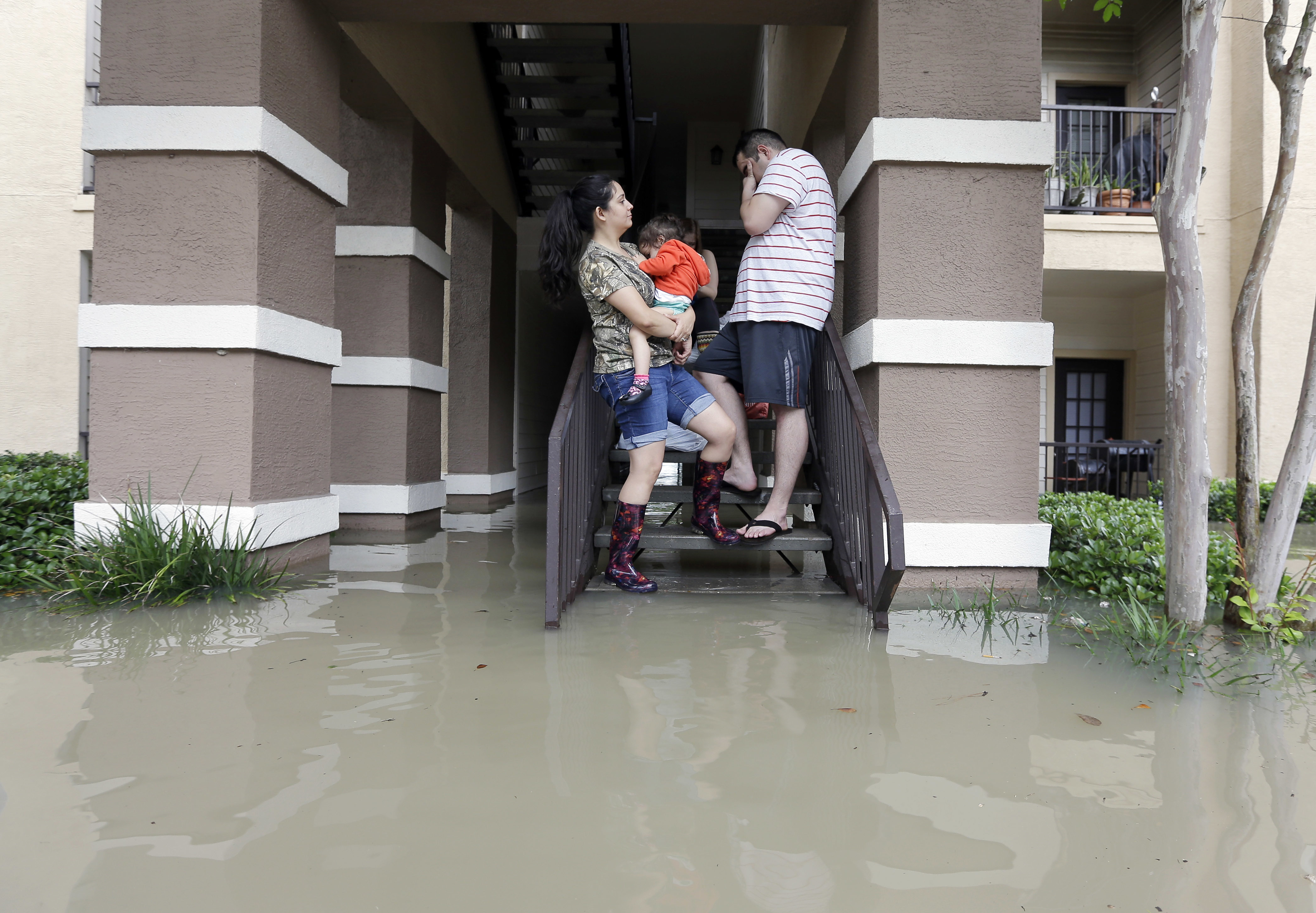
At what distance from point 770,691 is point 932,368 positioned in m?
2.00

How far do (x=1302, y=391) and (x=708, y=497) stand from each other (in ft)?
7.79

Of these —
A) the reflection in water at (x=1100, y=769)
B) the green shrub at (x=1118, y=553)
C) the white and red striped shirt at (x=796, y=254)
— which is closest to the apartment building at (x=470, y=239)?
the white and red striped shirt at (x=796, y=254)

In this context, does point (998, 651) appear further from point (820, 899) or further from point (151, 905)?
point (151, 905)

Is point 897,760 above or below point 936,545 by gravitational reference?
below

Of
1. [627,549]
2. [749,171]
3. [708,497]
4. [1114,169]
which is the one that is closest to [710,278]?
[749,171]

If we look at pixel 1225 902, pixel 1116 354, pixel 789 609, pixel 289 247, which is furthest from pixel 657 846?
pixel 1116 354

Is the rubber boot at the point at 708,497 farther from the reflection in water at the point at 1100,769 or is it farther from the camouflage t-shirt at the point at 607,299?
the reflection in water at the point at 1100,769

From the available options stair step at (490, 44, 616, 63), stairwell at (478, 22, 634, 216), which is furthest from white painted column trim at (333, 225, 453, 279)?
stair step at (490, 44, 616, 63)

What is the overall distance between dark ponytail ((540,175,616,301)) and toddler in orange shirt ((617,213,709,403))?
332 mm

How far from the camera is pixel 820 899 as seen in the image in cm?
138

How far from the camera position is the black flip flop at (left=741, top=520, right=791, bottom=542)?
377 centimetres

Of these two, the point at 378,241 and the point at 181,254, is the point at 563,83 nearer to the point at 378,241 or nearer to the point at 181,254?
the point at 378,241

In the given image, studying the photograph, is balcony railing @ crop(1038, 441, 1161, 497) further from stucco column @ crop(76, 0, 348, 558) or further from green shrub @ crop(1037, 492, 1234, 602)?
stucco column @ crop(76, 0, 348, 558)

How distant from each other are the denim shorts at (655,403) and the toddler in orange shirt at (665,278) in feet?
0.15
